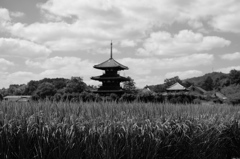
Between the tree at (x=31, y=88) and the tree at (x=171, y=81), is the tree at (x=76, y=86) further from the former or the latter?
the tree at (x=171, y=81)

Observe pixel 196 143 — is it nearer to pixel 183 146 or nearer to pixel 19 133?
pixel 183 146

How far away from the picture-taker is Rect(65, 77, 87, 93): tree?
55584 mm

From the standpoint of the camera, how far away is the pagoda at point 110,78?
4122 centimetres

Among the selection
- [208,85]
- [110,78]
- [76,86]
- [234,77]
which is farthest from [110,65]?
[208,85]

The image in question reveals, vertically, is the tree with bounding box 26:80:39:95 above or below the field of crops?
above

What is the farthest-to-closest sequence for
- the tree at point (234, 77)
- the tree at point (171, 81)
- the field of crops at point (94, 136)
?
1. the tree at point (171, 81)
2. the tree at point (234, 77)
3. the field of crops at point (94, 136)

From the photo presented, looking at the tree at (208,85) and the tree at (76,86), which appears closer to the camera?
the tree at (76,86)

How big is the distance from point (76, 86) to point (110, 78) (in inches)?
688

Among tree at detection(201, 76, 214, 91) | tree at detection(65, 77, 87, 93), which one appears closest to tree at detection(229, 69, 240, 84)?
tree at detection(201, 76, 214, 91)

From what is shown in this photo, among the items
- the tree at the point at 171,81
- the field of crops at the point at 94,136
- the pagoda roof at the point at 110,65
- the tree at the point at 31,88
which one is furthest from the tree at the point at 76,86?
the field of crops at the point at 94,136

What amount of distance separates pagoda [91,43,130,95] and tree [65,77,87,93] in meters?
13.7

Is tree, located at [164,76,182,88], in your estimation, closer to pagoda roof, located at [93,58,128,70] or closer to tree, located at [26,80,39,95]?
tree, located at [26,80,39,95]

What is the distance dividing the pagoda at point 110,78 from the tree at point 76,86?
1374 cm

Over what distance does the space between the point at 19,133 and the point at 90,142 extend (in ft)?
3.83
